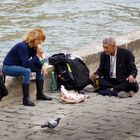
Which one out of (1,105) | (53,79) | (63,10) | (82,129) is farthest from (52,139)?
(63,10)

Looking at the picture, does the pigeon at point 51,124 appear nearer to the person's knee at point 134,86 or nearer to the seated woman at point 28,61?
the seated woman at point 28,61

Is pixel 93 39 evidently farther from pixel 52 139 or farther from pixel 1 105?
pixel 52 139

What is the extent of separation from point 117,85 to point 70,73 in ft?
2.69

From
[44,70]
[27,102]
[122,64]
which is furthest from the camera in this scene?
[122,64]

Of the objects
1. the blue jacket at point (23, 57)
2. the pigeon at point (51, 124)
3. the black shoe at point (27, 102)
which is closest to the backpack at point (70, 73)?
the blue jacket at point (23, 57)

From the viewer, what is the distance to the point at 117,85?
10.0 metres

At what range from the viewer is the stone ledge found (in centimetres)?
938

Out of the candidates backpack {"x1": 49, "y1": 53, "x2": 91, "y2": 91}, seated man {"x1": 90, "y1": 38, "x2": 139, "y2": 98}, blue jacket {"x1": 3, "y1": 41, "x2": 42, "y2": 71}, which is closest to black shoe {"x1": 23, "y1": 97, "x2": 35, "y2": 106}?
blue jacket {"x1": 3, "y1": 41, "x2": 42, "y2": 71}

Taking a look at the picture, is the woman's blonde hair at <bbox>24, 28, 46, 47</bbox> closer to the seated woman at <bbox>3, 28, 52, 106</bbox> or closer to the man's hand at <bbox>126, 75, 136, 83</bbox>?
the seated woman at <bbox>3, 28, 52, 106</bbox>

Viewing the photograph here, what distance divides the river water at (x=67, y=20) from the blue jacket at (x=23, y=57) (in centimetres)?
465

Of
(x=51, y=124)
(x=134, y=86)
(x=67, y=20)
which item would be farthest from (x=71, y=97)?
(x=67, y=20)

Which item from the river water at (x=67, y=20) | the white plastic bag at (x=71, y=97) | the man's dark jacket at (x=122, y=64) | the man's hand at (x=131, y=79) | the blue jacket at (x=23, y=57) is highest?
the blue jacket at (x=23, y=57)

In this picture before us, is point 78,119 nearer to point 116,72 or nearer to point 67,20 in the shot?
point 116,72

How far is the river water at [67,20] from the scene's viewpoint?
16.9 meters
